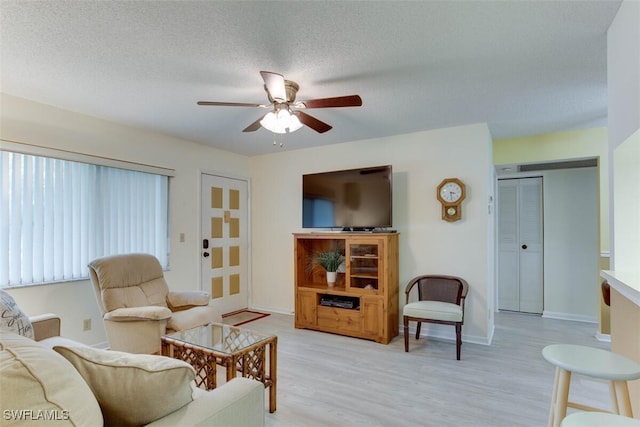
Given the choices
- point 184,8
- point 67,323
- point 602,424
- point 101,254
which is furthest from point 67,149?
point 602,424

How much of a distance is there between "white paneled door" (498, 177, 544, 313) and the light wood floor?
39.5 inches

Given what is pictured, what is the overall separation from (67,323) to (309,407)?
2437 millimetres

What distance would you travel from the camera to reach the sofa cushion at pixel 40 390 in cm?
71

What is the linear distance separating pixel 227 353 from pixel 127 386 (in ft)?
3.47

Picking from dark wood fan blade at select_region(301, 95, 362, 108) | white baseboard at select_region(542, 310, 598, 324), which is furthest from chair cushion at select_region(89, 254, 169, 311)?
white baseboard at select_region(542, 310, 598, 324)

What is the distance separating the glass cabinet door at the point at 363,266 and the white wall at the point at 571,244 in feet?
8.89

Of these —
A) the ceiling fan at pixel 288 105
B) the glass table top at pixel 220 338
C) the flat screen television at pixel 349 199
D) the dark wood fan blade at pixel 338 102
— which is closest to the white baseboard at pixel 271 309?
the flat screen television at pixel 349 199

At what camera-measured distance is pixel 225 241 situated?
469 centimetres

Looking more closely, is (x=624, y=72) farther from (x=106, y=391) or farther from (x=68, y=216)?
(x=68, y=216)

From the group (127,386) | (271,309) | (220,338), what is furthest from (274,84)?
(271,309)

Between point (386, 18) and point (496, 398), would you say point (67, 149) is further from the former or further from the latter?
point (496, 398)

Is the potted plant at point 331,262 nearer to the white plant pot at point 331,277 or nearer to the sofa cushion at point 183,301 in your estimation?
the white plant pot at point 331,277

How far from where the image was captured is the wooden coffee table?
200cm

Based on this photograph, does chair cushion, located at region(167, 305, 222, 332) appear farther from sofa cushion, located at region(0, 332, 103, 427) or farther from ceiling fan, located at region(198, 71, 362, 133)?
sofa cushion, located at region(0, 332, 103, 427)
